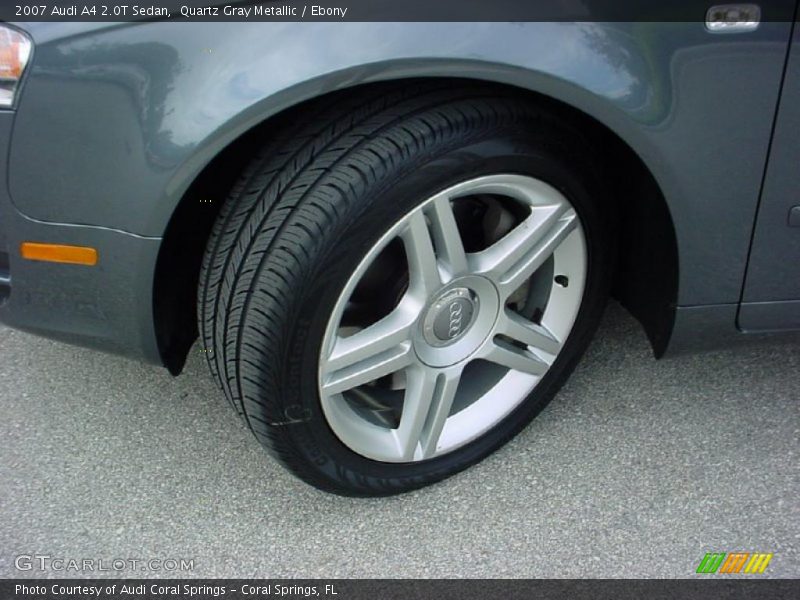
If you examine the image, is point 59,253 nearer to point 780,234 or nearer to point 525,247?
point 525,247

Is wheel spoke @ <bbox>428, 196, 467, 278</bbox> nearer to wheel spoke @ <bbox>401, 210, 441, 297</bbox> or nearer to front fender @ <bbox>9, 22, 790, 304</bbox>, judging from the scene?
wheel spoke @ <bbox>401, 210, 441, 297</bbox>

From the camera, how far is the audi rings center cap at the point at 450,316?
1720mm

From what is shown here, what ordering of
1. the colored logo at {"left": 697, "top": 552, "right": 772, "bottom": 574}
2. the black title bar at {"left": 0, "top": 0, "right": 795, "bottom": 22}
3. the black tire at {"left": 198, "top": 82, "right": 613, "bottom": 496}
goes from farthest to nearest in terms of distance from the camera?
1. the colored logo at {"left": 697, "top": 552, "right": 772, "bottom": 574}
2. the black tire at {"left": 198, "top": 82, "right": 613, "bottom": 496}
3. the black title bar at {"left": 0, "top": 0, "right": 795, "bottom": 22}

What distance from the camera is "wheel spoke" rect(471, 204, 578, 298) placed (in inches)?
68.2

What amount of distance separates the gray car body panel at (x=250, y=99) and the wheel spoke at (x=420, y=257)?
0.29 metres

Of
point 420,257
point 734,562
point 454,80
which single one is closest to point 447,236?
point 420,257

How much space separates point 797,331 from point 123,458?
160cm

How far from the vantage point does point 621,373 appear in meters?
2.28

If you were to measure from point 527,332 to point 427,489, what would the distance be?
17.4 inches

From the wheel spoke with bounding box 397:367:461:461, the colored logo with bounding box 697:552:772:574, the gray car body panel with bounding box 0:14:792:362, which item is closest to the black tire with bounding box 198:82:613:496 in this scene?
the gray car body panel with bounding box 0:14:792:362

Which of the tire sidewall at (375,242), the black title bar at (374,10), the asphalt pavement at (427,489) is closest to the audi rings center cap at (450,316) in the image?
the tire sidewall at (375,242)

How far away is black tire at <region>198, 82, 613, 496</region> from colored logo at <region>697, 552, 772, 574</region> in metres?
0.85

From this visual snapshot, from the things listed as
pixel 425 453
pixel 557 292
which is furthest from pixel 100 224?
pixel 557 292

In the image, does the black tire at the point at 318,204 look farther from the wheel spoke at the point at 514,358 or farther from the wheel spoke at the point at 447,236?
the wheel spoke at the point at 514,358
